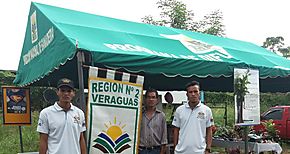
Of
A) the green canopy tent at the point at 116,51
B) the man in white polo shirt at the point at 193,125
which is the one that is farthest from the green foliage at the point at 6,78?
the man in white polo shirt at the point at 193,125

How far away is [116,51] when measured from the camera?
4309 mm

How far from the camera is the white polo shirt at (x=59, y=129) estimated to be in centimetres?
328

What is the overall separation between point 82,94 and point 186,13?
48.5 feet

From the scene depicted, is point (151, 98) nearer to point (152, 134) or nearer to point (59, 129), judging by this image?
point (152, 134)

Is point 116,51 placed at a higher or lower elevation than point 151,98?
higher

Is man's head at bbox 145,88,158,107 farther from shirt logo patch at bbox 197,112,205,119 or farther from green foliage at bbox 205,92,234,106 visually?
green foliage at bbox 205,92,234,106

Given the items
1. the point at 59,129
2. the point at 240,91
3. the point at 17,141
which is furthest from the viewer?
the point at 17,141

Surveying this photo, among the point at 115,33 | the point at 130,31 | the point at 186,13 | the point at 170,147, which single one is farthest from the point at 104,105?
the point at 186,13

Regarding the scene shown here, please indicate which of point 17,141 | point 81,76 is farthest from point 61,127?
point 17,141

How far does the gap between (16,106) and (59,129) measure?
7.96 feet

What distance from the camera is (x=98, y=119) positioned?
12.6 feet

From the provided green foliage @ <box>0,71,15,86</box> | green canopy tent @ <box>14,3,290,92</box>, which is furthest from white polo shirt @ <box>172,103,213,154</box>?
green foliage @ <box>0,71,15,86</box>

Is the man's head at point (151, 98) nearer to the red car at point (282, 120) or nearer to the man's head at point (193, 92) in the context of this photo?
the man's head at point (193, 92)

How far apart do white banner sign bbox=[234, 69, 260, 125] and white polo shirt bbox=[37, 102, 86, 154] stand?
289 centimetres
